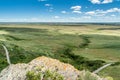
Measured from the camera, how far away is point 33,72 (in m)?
20.4

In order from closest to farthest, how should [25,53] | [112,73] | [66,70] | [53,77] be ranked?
[53,77] < [66,70] < [112,73] < [25,53]

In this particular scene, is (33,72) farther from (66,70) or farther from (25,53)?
(25,53)

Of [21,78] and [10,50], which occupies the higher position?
[21,78]

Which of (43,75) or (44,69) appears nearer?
(43,75)

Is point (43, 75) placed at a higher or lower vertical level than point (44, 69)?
lower

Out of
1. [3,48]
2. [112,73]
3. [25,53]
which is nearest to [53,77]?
[112,73]

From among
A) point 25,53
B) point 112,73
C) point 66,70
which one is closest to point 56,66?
point 66,70

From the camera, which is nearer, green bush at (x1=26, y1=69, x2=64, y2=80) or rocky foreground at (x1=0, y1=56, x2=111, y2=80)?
green bush at (x1=26, y1=69, x2=64, y2=80)

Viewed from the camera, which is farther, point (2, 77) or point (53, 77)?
point (2, 77)

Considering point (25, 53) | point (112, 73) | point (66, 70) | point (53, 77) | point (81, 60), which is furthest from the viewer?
point (25, 53)

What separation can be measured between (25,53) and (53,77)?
82.6m

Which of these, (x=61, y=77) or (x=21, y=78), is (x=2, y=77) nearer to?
(x=21, y=78)

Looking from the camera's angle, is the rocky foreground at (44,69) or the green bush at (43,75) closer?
the green bush at (43,75)

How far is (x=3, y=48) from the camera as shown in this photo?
354ft
